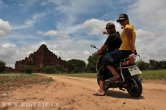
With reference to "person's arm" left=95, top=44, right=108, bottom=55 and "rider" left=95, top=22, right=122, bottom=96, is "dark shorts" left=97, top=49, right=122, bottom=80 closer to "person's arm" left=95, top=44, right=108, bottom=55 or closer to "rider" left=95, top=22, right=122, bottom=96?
"rider" left=95, top=22, right=122, bottom=96

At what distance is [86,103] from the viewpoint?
809 centimetres

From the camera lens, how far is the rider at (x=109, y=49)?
9.85 m

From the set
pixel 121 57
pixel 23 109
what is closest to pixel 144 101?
pixel 121 57

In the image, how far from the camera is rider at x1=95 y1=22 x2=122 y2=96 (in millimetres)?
9852

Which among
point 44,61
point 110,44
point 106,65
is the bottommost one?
point 106,65

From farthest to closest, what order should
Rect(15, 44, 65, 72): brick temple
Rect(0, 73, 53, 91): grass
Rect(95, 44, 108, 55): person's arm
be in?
Rect(15, 44, 65, 72): brick temple, Rect(0, 73, 53, 91): grass, Rect(95, 44, 108, 55): person's arm

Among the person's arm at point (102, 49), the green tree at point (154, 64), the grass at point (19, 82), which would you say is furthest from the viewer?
the green tree at point (154, 64)

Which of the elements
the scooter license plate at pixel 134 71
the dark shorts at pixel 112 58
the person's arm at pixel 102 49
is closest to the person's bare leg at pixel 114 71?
the dark shorts at pixel 112 58

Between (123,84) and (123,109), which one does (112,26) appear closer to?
(123,84)

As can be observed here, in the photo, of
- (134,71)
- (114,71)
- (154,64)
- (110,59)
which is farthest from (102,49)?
(154,64)

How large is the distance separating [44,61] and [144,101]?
14822 centimetres

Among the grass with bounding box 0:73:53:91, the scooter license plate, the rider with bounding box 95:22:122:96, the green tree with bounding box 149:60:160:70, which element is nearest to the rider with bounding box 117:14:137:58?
the rider with bounding box 95:22:122:96

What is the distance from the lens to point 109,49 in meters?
10.1

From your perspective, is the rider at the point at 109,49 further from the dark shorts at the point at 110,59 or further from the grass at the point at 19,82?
the grass at the point at 19,82
